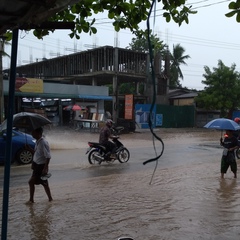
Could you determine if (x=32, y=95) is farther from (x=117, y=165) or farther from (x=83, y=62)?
(x=117, y=165)

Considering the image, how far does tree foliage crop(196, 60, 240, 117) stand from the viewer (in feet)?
115

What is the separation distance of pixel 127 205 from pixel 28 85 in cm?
2291

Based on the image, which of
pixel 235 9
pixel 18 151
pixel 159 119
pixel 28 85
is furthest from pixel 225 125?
pixel 159 119

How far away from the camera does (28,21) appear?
109 inches

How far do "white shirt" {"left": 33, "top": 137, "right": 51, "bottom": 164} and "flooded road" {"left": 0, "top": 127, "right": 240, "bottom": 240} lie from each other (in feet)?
2.82

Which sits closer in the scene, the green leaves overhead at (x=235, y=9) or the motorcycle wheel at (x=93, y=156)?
→ the green leaves overhead at (x=235, y=9)

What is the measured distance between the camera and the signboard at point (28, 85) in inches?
1091

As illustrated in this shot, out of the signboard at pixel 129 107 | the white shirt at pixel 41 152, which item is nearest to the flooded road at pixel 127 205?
the white shirt at pixel 41 152

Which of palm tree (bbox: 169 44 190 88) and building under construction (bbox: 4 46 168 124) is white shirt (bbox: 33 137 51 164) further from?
palm tree (bbox: 169 44 190 88)

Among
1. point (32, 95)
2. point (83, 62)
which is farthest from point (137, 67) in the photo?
point (32, 95)

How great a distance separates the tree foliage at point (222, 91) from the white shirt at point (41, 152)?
30212mm

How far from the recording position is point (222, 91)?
35406 mm

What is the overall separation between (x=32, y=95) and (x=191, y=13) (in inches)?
983

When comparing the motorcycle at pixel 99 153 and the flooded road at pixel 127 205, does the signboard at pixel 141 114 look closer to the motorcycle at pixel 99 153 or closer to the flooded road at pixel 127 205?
the motorcycle at pixel 99 153
